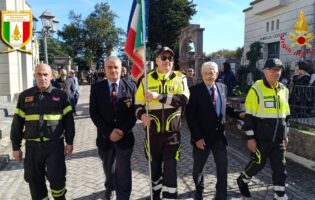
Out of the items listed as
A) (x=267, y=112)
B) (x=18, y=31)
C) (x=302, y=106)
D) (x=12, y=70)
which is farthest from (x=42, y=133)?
(x=12, y=70)

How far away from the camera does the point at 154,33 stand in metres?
43.3

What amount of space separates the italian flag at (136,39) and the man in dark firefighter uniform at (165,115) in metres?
0.23

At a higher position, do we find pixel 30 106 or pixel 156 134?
pixel 30 106

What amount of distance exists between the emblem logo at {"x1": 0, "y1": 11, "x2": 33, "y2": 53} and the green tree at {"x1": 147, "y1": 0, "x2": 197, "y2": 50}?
34.5 meters

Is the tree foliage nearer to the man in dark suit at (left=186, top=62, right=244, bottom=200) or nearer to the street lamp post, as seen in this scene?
the street lamp post

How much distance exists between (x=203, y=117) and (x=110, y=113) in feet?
4.19

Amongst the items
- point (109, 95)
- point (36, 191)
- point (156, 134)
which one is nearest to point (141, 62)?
point (109, 95)

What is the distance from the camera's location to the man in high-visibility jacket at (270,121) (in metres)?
4.52

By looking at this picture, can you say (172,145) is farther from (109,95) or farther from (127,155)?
(109,95)

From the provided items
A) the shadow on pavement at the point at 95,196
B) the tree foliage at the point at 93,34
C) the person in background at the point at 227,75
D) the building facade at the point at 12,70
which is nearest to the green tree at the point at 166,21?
the tree foliage at the point at 93,34

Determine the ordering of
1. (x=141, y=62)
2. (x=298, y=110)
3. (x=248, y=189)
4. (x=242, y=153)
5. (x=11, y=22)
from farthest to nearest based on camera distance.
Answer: (x=11, y=22), (x=242, y=153), (x=298, y=110), (x=248, y=189), (x=141, y=62)

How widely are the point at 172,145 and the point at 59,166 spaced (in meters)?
1.43

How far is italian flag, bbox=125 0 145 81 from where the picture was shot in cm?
433

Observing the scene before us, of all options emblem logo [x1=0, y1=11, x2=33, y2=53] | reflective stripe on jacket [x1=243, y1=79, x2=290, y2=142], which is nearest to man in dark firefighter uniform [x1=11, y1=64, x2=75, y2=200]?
reflective stripe on jacket [x1=243, y1=79, x2=290, y2=142]
